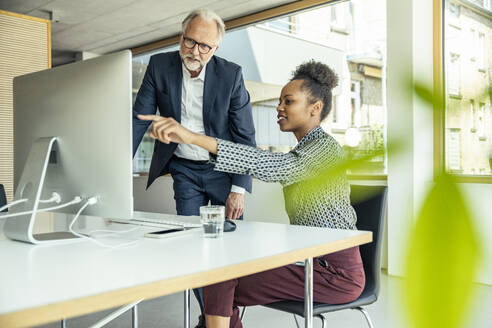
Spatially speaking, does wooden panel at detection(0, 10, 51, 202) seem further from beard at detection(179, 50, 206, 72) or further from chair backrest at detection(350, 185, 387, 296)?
chair backrest at detection(350, 185, 387, 296)

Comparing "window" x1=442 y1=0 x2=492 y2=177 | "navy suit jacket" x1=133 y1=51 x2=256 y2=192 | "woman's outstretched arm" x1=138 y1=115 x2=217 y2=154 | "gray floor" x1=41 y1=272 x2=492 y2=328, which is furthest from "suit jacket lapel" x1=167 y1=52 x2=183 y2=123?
"window" x1=442 y1=0 x2=492 y2=177

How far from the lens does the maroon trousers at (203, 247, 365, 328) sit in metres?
1.46

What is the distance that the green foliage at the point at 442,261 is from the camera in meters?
0.18

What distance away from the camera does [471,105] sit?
19 cm

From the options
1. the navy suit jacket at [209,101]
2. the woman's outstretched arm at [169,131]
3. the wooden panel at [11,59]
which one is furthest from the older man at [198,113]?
the wooden panel at [11,59]

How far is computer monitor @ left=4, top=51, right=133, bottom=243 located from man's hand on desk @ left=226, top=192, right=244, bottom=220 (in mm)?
828

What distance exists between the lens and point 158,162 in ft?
6.87

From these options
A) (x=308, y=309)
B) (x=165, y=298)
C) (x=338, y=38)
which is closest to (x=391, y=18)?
(x=338, y=38)

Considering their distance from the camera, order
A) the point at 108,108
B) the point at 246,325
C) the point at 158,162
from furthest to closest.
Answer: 1. the point at 246,325
2. the point at 158,162
3. the point at 108,108

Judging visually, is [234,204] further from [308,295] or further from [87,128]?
[87,128]

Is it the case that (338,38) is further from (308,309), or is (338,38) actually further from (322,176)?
(308,309)

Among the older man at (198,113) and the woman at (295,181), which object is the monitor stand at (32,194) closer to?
the woman at (295,181)

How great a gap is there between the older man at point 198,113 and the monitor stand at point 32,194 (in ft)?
2.64

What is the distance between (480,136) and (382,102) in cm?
7
